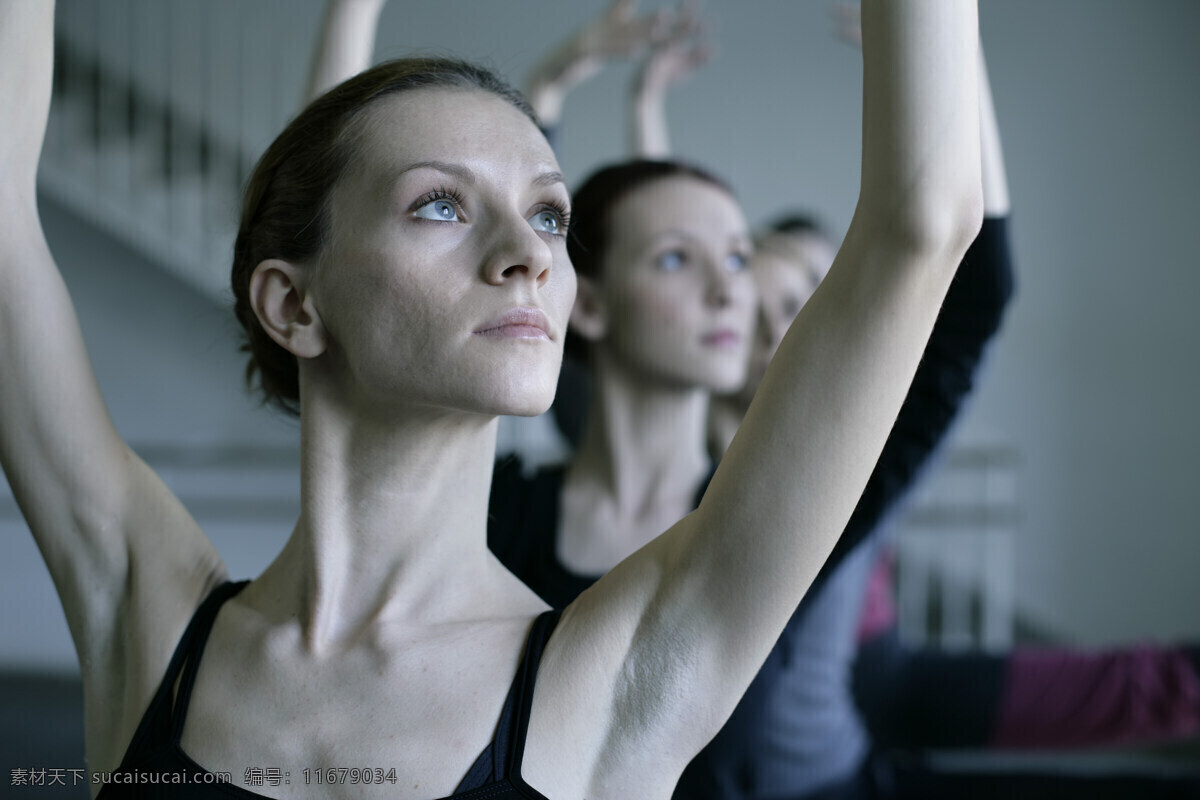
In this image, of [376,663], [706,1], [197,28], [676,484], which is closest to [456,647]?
[376,663]

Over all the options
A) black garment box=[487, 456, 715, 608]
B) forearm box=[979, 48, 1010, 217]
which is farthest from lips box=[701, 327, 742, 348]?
forearm box=[979, 48, 1010, 217]

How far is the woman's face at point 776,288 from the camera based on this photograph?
1.08 metres

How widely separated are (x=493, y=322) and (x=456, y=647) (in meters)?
A: 0.13

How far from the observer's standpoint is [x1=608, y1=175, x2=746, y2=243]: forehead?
0.75m

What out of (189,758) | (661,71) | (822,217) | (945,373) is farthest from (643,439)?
(822,217)

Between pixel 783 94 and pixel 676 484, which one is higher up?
pixel 783 94

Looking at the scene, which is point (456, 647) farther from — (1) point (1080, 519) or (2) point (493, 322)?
(1) point (1080, 519)

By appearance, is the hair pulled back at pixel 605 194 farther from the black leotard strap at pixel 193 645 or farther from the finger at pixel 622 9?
the black leotard strap at pixel 193 645

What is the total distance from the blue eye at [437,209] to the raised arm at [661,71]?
50 centimetres

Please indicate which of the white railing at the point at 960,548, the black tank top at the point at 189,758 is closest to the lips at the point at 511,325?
the black tank top at the point at 189,758

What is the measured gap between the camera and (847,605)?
83cm

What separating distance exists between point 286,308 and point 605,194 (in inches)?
14.9

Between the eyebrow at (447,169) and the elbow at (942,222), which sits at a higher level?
the eyebrow at (447,169)

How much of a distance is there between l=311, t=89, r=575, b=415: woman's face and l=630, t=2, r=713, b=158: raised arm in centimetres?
47
